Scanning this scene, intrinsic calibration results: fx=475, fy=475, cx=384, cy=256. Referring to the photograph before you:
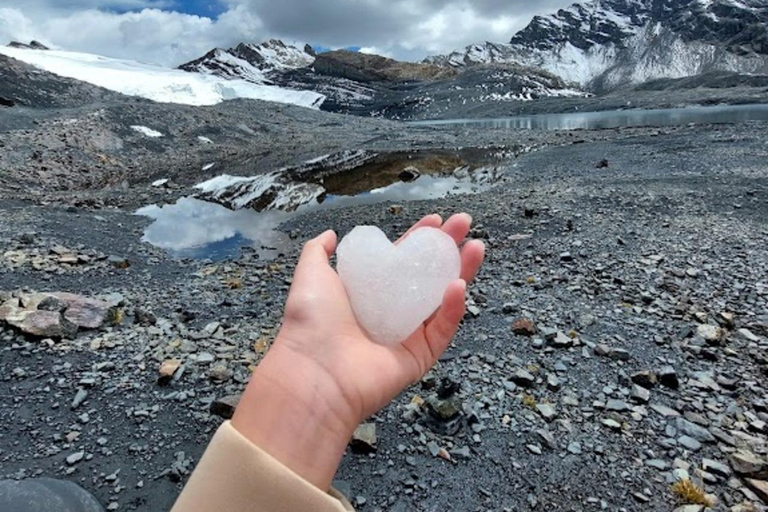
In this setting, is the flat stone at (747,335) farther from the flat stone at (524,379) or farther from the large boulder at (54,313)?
the large boulder at (54,313)

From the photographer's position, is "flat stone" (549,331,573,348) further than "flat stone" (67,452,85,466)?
Yes

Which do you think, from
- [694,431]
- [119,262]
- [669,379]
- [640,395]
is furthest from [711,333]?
[119,262]

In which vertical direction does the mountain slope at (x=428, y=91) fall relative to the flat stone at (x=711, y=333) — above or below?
above

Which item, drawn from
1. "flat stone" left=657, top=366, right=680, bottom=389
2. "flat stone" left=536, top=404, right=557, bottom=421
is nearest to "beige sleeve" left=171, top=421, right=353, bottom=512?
"flat stone" left=536, top=404, right=557, bottom=421

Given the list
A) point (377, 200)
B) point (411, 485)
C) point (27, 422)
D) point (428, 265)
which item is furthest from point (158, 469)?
point (377, 200)

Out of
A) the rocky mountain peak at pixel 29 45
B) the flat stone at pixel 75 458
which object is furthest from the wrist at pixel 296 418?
the rocky mountain peak at pixel 29 45

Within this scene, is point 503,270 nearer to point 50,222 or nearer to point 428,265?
point 428,265

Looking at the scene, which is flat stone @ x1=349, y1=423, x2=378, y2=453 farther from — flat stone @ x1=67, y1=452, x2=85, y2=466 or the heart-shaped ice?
flat stone @ x1=67, y1=452, x2=85, y2=466
